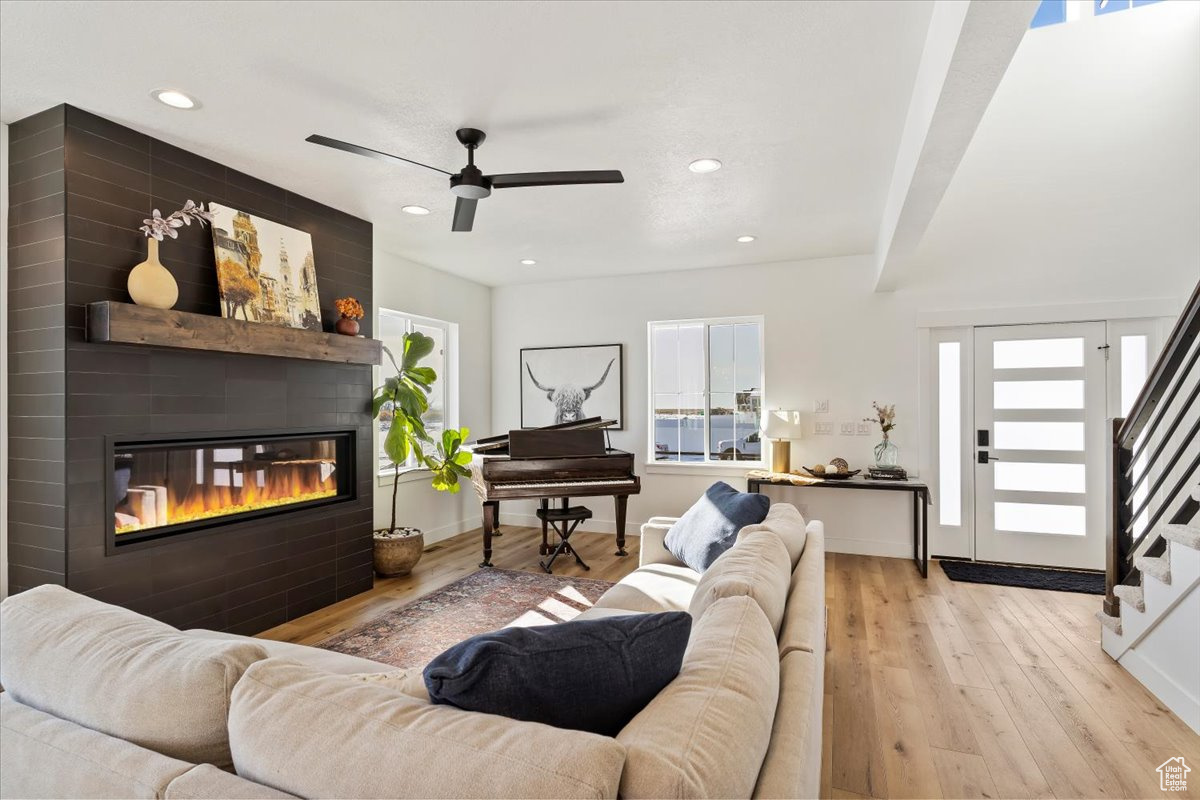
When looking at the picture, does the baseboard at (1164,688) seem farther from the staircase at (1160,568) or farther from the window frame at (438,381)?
the window frame at (438,381)

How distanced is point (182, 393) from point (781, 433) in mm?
4115

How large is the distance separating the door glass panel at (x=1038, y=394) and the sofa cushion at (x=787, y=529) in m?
2.85

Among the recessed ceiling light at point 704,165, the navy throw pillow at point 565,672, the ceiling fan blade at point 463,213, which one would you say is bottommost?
the navy throw pillow at point 565,672

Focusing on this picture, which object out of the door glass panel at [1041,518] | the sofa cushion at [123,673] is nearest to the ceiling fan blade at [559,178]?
the sofa cushion at [123,673]

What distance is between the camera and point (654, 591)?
2680 millimetres

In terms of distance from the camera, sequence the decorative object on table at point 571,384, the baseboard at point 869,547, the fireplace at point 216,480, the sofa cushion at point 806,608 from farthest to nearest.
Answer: the decorative object on table at point 571,384 < the baseboard at point 869,547 < the fireplace at point 216,480 < the sofa cushion at point 806,608

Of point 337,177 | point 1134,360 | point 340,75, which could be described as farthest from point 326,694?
point 1134,360

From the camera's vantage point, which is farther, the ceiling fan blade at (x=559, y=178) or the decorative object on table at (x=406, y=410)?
the decorative object on table at (x=406, y=410)

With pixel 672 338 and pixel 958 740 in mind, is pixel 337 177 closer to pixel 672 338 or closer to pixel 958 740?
pixel 672 338

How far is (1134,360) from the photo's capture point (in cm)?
447

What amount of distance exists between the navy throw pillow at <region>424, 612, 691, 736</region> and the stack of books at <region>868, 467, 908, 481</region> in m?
4.10

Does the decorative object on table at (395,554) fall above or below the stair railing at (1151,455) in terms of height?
below

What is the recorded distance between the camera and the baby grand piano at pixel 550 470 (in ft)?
15.3

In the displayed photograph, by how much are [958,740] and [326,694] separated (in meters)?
2.39
